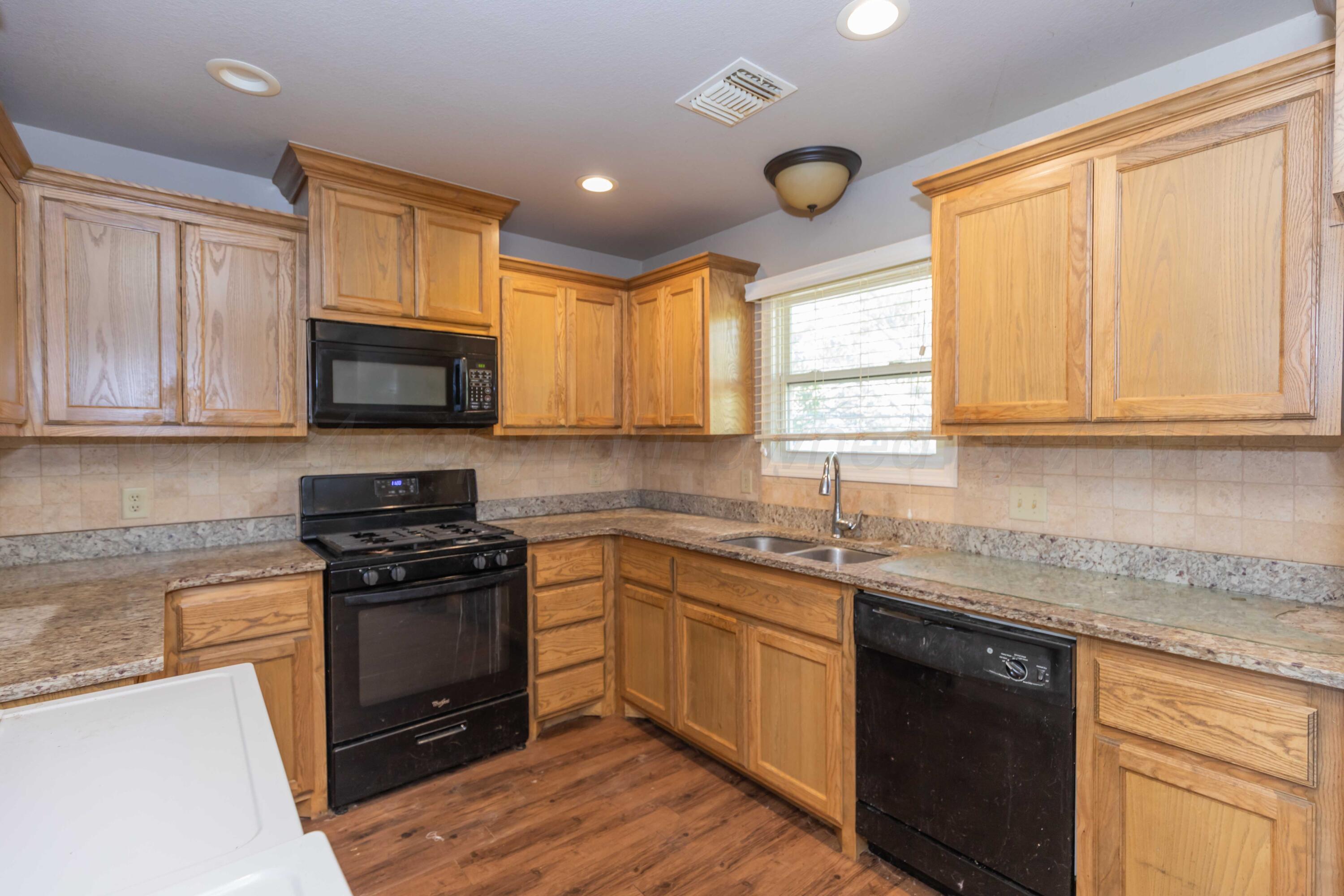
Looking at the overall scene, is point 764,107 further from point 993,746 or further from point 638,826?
point 638,826

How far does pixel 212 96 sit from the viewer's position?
202 centimetres

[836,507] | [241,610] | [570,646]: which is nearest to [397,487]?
[241,610]

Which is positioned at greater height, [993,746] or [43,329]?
[43,329]

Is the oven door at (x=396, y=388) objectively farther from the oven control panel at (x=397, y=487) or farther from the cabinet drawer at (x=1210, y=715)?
the cabinet drawer at (x=1210, y=715)

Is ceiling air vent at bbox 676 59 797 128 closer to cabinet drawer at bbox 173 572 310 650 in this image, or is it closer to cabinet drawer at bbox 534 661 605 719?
cabinet drawer at bbox 173 572 310 650

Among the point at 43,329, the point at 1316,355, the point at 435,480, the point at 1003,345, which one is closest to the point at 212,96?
the point at 43,329

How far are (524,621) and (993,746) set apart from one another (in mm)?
1838

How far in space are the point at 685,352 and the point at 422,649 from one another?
172 cm

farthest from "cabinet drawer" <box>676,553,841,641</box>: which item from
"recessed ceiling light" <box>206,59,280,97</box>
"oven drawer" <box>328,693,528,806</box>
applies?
"recessed ceiling light" <box>206,59,280,97</box>

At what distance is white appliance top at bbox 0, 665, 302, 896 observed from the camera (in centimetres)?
68

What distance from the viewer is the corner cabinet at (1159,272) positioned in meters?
1.46

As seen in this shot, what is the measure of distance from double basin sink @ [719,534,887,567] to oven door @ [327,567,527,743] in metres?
0.99

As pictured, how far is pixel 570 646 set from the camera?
9.77 feet

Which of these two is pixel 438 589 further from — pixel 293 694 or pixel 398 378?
pixel 398 378
